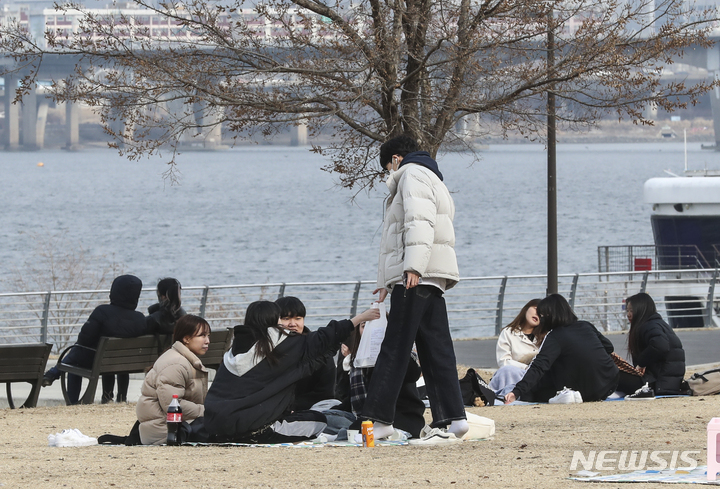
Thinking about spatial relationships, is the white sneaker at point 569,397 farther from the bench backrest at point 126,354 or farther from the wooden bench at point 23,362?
the wooden bench at point 23,362

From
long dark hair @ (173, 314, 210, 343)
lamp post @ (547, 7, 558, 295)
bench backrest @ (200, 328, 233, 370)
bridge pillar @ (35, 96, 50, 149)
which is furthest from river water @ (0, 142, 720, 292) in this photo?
bridge pillar @ (35, 96, 50, 149)

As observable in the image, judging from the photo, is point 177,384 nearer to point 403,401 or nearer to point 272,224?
point 403,401

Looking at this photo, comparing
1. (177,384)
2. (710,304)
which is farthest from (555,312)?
(710,304)

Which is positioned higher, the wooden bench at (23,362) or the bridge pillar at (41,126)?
the bridge pillar at (41,126)

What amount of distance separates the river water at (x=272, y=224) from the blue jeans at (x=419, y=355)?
8260mm

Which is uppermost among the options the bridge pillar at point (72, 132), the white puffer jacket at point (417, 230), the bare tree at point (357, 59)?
the bridge pillar at point (72, 132)

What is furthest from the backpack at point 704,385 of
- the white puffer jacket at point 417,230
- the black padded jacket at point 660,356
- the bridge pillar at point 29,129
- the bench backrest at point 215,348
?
the bridge pillar at point 29,129

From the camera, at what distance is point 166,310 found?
9727mm

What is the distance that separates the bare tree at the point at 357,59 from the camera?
10.2 meters

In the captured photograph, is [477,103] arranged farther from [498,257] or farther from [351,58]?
[498,257]

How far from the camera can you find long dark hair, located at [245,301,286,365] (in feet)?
21.2

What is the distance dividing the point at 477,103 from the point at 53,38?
4137mm

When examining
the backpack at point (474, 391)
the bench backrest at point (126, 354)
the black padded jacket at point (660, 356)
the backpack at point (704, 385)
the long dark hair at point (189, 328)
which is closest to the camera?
the long dark hair at point (189, 328)

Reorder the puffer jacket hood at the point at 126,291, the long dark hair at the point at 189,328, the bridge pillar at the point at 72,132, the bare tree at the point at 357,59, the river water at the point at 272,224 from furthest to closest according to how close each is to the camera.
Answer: the bridge pillar at the point at 72,132 → the river water at the point at 272,224 → the bare tree at the point at 357,59 → the puffer jacket hood at the point at 126,291 → the long dark hair at the point at 189,328
